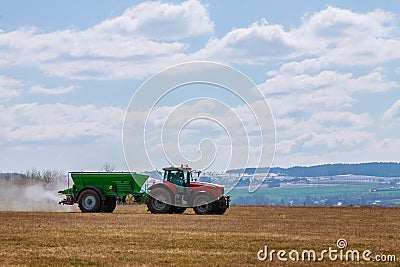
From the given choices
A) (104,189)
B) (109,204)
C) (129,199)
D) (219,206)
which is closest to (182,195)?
(219,206)

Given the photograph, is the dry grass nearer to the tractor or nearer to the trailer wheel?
the tractor

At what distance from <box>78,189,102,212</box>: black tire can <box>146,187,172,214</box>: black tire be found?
3.14 meters

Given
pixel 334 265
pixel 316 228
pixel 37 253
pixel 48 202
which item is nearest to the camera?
pixel 334 265

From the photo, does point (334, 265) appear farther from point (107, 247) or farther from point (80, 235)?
point (80, 235)

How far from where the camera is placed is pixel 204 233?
91.7ft

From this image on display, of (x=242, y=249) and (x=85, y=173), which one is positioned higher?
(x=85, y=173)

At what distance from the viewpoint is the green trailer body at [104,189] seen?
4528 centimetres

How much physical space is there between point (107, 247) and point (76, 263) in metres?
3.37

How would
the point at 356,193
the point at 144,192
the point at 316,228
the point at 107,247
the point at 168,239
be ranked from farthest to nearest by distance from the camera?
the point at 356,193, the point at 144,192, the point at 316,228, the point at 168,239, the point at 107,247

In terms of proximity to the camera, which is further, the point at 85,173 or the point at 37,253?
the point at 85,173

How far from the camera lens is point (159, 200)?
43781 millimetres

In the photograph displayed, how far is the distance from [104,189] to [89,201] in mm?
1253

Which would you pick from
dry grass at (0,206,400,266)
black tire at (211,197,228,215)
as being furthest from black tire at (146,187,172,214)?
dry grass at (0,206,400,266)

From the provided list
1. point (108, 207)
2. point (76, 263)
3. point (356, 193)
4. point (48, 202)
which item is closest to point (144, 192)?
point (108, 207)
